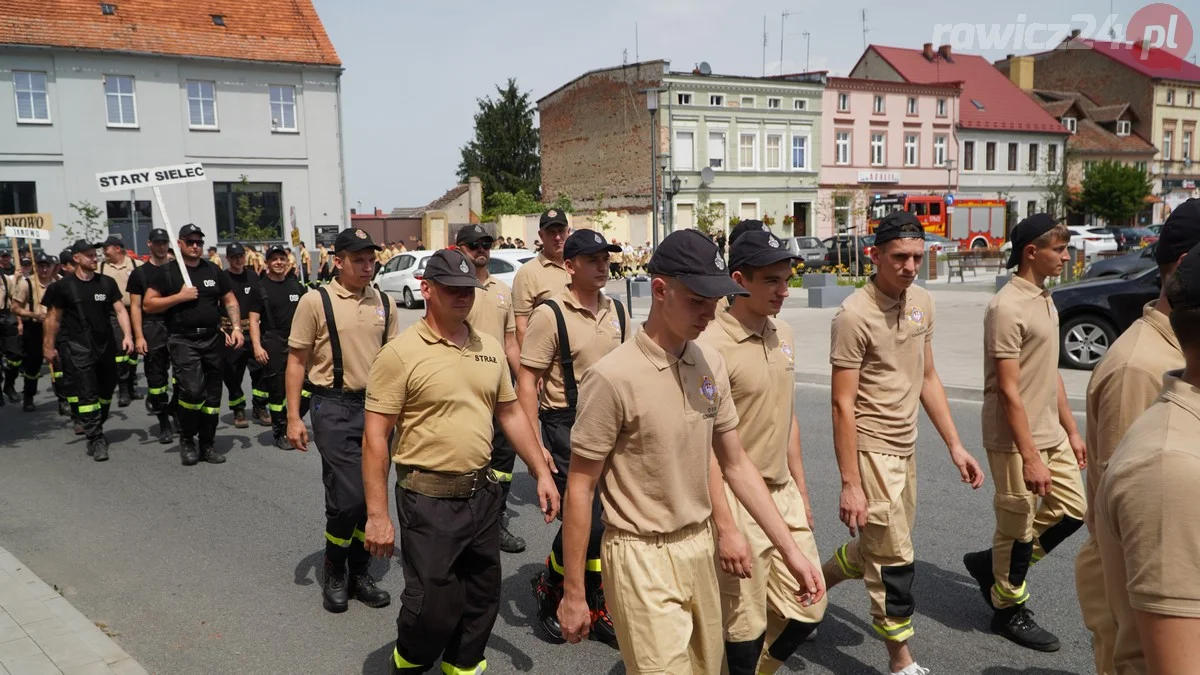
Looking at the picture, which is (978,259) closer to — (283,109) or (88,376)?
(283,109)

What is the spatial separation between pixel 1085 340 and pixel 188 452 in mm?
10751

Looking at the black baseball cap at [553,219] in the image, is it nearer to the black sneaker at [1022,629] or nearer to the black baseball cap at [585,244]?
the black baseball cap at [585,244]

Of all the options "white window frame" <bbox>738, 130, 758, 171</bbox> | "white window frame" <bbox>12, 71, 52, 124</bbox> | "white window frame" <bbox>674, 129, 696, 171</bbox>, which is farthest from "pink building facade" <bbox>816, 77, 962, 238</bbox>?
"white window frame" <bbox>12, 71, 52, 124</bbox>

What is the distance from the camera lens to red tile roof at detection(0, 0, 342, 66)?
104 ft

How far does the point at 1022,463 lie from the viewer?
4367 mm

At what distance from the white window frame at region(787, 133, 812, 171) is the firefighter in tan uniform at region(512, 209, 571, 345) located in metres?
44.8

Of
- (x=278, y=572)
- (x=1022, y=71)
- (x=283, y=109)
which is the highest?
(x=1022, y=71)

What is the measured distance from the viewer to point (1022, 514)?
175 inches

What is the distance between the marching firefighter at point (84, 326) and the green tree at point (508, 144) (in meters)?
58.3

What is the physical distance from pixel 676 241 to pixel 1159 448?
157cm

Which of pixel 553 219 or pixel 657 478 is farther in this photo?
pixel 553 219

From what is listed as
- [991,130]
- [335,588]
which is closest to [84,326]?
[335,588]

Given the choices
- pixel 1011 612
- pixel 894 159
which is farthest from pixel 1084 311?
pixel 894 159

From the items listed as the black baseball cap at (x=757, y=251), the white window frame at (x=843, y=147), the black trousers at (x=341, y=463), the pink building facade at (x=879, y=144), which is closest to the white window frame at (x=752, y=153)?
the pink building facade at (x=879, y=144)
